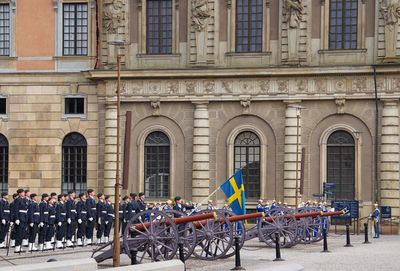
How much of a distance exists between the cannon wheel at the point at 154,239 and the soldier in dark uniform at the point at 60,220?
821 centimetres

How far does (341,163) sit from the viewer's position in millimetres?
52719

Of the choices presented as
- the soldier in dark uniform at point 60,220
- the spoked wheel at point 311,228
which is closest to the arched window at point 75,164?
the spoked wheel at point 311,228

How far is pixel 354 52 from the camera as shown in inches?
2067

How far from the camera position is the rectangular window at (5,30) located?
185 ft

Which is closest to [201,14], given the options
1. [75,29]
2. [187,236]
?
[75,29]

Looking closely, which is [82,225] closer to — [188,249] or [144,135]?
[188,249]

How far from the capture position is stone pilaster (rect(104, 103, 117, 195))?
54062 millimetres

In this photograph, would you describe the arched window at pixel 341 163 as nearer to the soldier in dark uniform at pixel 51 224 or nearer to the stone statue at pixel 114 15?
the stone statue at pixel 114 15

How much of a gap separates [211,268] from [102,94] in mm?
26131

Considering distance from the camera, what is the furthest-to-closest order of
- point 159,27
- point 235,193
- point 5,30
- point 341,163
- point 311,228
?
point 5,30
point 159,27
point 341,163
point 311,228
point 235,193

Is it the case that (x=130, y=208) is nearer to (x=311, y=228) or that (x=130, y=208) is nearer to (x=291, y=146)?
(x=311, y=228)

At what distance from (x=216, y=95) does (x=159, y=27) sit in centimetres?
461

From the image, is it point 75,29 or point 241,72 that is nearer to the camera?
point 241,72

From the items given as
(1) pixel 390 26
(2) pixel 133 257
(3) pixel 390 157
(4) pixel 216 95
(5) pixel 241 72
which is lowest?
(2) pixel 133 257
